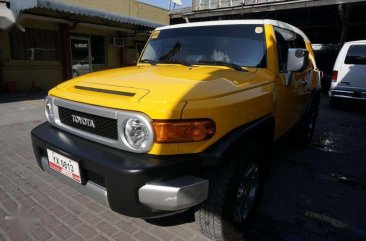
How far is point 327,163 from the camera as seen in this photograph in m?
4.46

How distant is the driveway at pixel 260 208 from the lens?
261 cm

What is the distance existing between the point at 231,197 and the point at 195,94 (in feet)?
2.77

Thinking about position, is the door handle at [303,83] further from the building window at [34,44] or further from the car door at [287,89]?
the building window at [34,44]

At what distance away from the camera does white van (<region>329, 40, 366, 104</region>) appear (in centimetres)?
848

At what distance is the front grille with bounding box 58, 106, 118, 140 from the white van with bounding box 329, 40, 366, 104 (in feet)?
28.0

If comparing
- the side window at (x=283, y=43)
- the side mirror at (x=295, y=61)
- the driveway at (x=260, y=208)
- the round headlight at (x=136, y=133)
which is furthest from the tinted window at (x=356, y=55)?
the round headlight at (x=136, y=133)

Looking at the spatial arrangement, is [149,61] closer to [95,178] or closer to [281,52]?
[281,52]

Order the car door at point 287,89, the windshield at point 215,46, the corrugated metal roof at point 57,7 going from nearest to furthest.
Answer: the windshield at point 215,46 < the car door at point 287,89 < the corrugated metal roof at point 57,7

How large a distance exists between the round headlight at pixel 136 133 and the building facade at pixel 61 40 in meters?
8.96

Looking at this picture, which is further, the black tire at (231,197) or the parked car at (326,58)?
the parked car at (326,58)

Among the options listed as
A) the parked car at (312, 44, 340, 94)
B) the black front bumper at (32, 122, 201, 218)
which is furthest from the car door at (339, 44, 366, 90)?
the black front bumper at (32, 122, 201, 218)

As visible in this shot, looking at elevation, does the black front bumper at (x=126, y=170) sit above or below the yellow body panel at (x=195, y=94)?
below

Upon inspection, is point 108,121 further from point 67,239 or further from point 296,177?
point 296,177

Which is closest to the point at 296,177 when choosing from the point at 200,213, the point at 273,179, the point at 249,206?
the point at 273,179
